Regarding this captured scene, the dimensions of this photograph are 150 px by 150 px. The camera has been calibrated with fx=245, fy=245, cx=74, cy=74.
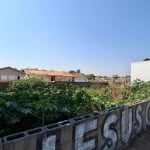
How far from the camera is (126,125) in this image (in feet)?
24.7

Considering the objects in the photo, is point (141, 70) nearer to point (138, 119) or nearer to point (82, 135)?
point (138, 119)

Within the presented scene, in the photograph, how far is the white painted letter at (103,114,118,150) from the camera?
6356 mm

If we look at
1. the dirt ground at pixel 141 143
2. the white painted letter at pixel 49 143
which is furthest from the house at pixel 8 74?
the white painted letter at pixel 49 143

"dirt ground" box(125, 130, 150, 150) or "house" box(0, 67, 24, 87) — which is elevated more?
"house" box(0, 67, 24, 87)

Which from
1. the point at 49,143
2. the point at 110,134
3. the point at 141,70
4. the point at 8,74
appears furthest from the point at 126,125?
the point at 8,74

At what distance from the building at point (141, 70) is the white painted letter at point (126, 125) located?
25.1 m

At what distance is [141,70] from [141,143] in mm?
26470

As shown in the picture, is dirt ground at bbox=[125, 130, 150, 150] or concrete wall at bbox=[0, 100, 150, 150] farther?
dirt ground at bbox=[125, 130, 150, 150]

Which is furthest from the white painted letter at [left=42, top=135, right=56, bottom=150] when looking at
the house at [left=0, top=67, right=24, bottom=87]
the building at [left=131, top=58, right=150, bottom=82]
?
the house at [left=0, top=67, right=24, bottom=87]

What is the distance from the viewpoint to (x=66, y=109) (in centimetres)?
680

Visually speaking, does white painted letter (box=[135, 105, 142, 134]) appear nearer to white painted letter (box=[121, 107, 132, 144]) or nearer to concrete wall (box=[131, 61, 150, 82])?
white painted letter (box=[121, 107, 132, 144])

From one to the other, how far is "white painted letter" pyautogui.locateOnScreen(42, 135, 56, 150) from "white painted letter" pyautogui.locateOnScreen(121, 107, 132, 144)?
3.21m

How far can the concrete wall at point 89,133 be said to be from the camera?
4.16 m

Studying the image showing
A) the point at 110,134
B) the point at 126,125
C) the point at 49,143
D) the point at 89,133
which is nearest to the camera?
the point at 49,143
